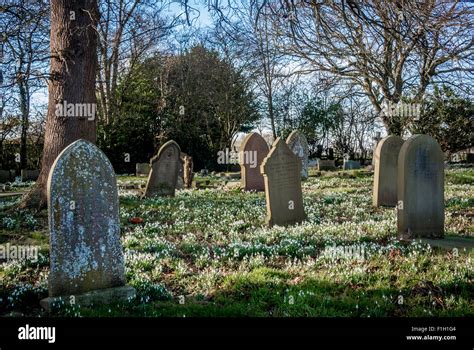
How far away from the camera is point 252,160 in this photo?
632 inches

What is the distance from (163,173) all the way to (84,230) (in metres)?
9.91

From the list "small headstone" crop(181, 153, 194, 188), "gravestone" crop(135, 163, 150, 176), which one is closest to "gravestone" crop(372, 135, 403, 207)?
"small headstone" crop(181, 153, 194, 188)

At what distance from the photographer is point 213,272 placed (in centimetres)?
584

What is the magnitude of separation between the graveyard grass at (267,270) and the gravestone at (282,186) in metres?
0.51

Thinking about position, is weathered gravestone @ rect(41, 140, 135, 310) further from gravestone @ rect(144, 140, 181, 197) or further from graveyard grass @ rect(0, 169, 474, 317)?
gravestone @ rect(144, 140, 181, 197)

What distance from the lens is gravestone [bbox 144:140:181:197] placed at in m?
14.8

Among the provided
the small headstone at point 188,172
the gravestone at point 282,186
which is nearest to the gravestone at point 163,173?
the small headstone at point 188,172

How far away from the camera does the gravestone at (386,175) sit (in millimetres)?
11859

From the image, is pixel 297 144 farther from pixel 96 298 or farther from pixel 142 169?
pixel 96 298

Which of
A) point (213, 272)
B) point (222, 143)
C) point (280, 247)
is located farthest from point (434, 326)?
point (222, 143)

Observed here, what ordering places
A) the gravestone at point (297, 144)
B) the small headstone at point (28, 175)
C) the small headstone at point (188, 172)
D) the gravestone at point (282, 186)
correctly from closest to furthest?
the gravestone at point (282, 186) < the small headstone at point (188, 172) < the gravestone at point (297, 144) < the small headstone at point (28, 175)

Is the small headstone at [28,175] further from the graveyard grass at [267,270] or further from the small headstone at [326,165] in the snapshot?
the small headstone at [326,165]

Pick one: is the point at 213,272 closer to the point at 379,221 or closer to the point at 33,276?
the point at 33,276

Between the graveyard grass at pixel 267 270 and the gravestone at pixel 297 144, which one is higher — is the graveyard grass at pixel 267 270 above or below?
below
